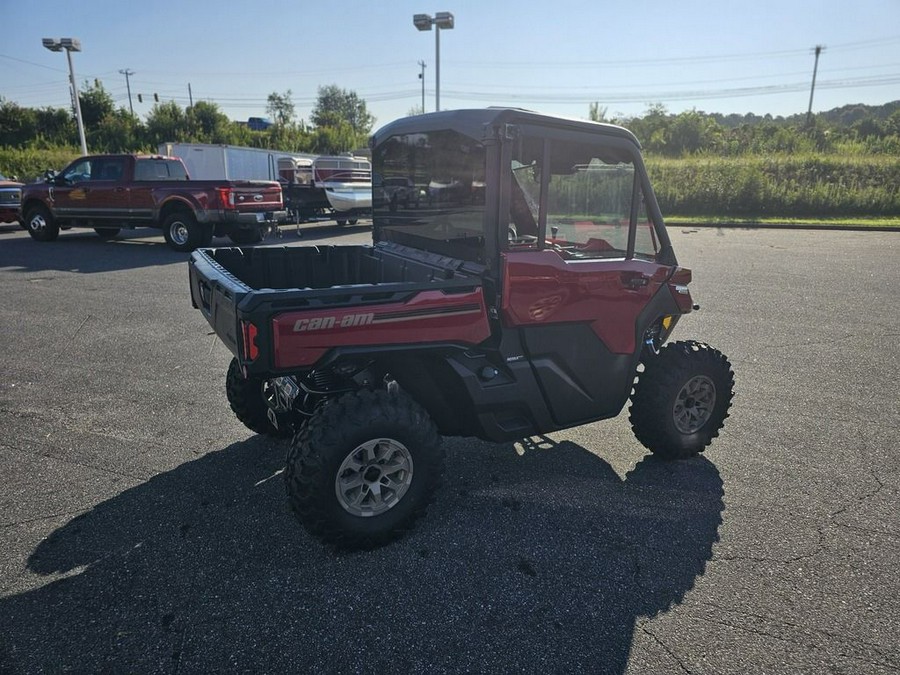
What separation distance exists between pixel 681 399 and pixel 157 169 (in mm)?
13511

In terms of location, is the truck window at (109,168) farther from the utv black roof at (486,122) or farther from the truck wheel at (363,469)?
the truck wheel at (363,469)

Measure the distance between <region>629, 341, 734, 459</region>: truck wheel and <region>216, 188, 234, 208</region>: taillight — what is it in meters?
11.1

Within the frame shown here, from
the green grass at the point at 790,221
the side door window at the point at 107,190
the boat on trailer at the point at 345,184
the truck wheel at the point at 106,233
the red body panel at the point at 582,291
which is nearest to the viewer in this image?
the red body panel at the point at 582,291

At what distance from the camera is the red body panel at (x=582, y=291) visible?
126 inches

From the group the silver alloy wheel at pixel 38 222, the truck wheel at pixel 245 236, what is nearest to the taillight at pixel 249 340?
the truck wheel at pixel 245 236

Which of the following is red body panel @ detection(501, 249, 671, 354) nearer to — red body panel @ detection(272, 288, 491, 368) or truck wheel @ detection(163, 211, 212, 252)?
red body panel @ detection(272, 288, 491, 368)

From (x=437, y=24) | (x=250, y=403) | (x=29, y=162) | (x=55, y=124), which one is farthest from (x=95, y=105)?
(x=250, y=403)

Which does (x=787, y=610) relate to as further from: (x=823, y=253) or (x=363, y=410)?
(x=823, y=253)

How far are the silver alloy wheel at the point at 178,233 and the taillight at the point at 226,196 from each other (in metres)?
1.22

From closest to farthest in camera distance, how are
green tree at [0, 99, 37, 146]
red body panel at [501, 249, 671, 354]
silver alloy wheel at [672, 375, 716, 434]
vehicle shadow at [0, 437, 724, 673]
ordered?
vehicle shadow at [0, 437, 724, 673] < red body panel at [501, 249, 671, 354] < silver alloy wheel at [672, 375, 716, 434] < green tree at [0, 99, 37, 146]

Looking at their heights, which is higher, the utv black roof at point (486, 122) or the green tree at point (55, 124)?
the green tree at point (55, 124)

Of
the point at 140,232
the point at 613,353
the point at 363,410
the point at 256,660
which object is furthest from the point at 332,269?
the point at 140,232

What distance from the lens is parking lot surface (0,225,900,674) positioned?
242cm

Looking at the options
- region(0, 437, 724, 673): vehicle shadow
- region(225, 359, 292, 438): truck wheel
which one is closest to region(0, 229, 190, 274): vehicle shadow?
region(225, 359, 292, 438): truck wheel
